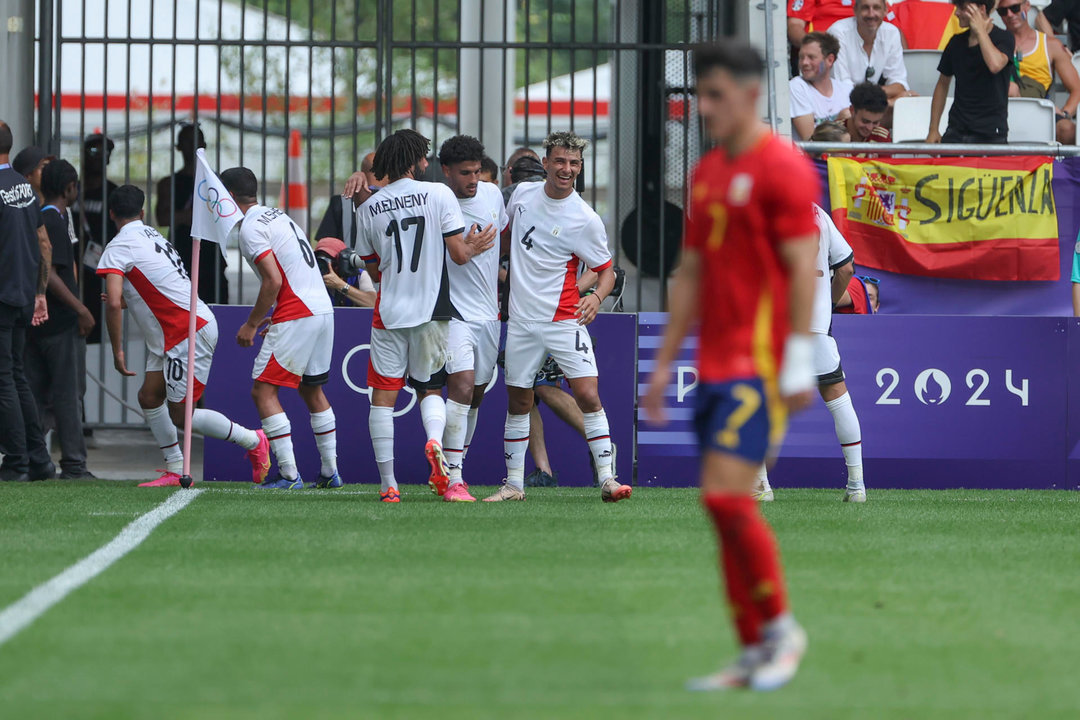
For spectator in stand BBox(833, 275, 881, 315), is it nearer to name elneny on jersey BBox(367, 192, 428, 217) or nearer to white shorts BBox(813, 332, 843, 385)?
white shorts BBox(813, 332, 843, 385)

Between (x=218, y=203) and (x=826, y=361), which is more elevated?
(x=218, y=203)

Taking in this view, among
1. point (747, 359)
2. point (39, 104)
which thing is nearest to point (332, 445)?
point (39, 104)

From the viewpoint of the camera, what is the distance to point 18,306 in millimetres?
10398

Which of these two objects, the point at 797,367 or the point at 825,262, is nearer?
the point at 797,367

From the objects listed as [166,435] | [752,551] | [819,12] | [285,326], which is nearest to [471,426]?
[285,326]

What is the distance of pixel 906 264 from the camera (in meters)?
12.2

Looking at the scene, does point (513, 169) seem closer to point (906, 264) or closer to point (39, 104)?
point (906, 264)

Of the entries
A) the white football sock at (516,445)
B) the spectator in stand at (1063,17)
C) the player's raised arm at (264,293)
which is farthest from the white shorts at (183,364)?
the spectator in stand at (1063,17)

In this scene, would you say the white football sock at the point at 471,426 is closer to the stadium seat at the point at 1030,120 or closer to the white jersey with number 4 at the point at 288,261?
the white jersey with number 4 at the point at 288,261

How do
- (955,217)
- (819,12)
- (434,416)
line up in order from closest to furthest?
1. (434,416)
2. (955,217)
3. (819,12)

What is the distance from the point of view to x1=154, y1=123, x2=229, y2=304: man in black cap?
41.8 feet

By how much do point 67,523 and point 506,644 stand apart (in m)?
3.93

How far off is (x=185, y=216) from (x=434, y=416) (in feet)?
15.8

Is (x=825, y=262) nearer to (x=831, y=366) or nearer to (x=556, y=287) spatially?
(x=831, y=366)
